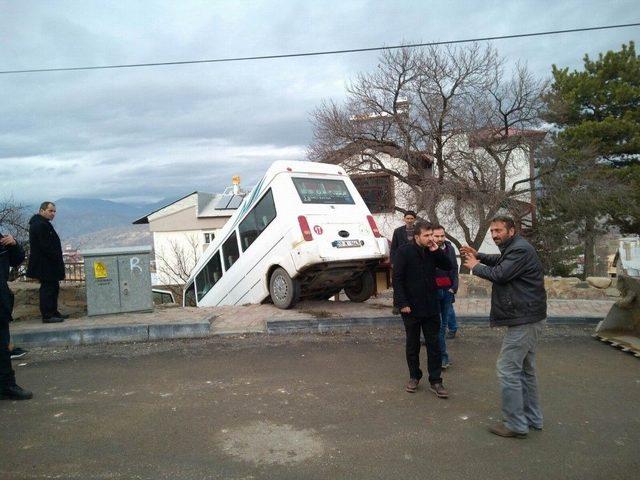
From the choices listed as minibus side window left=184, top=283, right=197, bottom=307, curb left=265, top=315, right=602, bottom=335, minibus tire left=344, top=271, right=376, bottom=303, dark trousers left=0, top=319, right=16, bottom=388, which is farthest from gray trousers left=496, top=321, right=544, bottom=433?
minibus side window left=184, top=283, right=197, bottom=307

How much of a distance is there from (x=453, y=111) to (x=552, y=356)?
16859 millimetres

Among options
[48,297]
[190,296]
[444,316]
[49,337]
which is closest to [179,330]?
[49,337]

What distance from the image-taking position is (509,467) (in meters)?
3.48

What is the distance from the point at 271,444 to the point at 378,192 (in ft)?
72.3

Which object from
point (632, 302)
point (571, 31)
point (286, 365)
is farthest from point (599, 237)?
point (286, 365)

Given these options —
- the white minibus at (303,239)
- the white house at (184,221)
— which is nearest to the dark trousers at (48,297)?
the white minibus at (303,239)

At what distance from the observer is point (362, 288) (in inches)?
386

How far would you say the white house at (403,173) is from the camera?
2172cm

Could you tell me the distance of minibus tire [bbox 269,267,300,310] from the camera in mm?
8773

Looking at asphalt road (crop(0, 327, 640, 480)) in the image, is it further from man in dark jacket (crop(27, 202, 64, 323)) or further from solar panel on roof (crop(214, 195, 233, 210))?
solar panel on roof (crop(214, 195, 233, 210))

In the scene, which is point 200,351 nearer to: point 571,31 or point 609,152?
point 571,31

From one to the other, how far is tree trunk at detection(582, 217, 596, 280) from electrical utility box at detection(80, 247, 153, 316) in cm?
2222

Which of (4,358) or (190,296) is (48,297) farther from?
(190,296)

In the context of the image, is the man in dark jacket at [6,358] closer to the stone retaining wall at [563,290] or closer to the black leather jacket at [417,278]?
the black leather jacket at [417,278]
